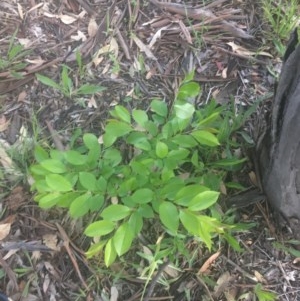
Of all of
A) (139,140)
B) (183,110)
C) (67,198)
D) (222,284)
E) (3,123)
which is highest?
(183,110)

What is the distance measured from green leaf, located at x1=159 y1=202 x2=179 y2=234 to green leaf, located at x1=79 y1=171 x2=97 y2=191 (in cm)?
22

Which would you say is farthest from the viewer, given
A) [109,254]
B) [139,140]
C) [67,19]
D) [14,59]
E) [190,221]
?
[67,19]

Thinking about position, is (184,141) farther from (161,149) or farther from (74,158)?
(74,158)

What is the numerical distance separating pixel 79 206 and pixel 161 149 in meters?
0.27

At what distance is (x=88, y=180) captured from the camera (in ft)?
5.09

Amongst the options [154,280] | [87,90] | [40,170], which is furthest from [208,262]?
[87,90]

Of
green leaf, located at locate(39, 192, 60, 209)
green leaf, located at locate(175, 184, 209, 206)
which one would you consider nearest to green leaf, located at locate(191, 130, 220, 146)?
green leaf, located at locate(175, 184, 209, 206)

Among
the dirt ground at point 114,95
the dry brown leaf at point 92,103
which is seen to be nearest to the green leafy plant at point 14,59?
the dirt ground at point 114,95

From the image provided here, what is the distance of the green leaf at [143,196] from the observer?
4.91 feet

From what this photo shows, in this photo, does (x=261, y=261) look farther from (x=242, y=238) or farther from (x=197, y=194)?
(x=197, y=194)

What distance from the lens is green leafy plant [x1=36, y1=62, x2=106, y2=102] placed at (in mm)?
1993

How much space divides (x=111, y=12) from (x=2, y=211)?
89 cm

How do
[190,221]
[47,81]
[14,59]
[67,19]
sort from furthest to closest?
[67,19] → [14,59] → [47,81] → [190,221]

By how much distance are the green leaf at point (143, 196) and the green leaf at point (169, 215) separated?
0.05 metres
